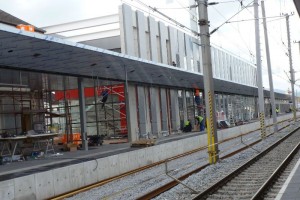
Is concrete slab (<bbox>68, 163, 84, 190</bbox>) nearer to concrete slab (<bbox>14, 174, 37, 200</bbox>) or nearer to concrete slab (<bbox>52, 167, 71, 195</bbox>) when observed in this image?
concrete slab (<bbox>52, 167, 71, 195</bbox>)

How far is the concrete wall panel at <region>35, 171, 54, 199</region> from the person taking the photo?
12805 mm

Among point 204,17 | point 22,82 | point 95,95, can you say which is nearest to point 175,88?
point 95,95

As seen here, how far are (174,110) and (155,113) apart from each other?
3.83 meters

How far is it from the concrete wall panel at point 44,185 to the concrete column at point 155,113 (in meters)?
20.1

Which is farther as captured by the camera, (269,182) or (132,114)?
(132,114)

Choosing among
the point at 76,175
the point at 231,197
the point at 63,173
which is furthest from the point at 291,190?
the point at 76,175

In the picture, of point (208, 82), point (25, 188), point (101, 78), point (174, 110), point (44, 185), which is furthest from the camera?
point (174, 110)

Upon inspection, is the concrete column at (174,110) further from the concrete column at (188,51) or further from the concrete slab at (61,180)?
the concrete slab at (61,180)

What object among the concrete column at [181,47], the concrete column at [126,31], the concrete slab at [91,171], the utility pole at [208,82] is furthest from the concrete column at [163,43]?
the concrete slab at [91,171]

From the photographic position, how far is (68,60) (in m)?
18.7

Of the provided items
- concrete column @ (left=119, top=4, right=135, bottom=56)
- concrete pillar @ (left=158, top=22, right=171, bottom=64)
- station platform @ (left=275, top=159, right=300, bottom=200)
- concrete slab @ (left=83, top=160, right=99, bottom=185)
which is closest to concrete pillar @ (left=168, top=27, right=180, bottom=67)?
concrete pillar @ (left=158, top=22, right=171, bottom=64)

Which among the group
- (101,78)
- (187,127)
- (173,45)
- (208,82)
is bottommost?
(187,127)

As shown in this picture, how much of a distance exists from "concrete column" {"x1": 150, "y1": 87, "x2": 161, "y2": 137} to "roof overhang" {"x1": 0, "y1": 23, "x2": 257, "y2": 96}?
4652 mm

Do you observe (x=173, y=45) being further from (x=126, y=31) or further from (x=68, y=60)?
(x=68, y=60)
